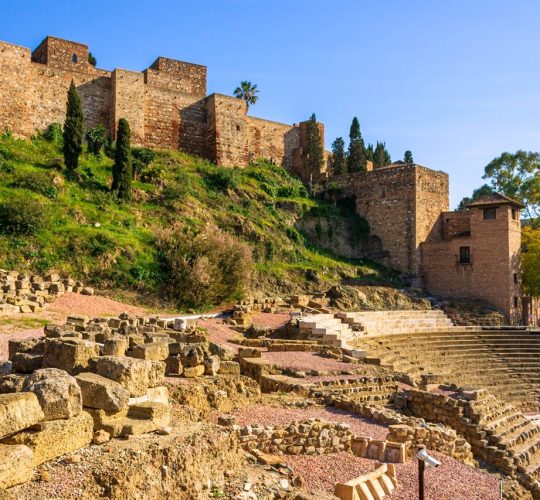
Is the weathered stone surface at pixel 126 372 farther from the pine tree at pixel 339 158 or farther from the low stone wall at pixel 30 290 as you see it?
the pine tree at pixel 339 158

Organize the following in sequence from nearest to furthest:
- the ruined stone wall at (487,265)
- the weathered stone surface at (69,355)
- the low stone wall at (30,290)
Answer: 1. the weathered stone surface at (69,355)
2. the low stone wall at (30,290)
3. the ruined stone wall at (487,265)

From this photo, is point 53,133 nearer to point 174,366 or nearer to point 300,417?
point 174,366

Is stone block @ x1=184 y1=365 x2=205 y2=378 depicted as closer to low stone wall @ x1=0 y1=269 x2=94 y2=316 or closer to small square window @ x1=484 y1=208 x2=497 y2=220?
low stone wall @ x1=0 y1=269 x2=94 y2=316

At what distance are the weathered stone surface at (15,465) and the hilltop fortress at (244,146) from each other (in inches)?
1047

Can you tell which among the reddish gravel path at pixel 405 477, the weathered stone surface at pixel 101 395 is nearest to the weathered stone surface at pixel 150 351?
the weathered stone surface at pixel 101 395

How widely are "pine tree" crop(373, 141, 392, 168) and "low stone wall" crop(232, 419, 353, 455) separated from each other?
42381 millimetres

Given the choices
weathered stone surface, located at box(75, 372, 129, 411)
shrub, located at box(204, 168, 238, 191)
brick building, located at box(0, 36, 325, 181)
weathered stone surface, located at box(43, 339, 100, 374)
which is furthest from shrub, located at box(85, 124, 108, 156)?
weathered stone surface, located at box(75, 372, 129, 411)

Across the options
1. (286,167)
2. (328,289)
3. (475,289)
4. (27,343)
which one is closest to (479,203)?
(475,289)

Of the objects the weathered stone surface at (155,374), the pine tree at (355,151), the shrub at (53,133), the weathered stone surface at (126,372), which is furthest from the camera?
the pine tree at (355,151)

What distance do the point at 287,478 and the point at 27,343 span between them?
16.2 feet

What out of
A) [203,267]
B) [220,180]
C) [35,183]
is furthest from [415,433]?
[220,180]

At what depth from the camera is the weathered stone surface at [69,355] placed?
23.1 feet

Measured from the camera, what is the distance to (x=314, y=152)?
39.4m

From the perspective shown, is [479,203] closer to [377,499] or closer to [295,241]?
[295,241]
